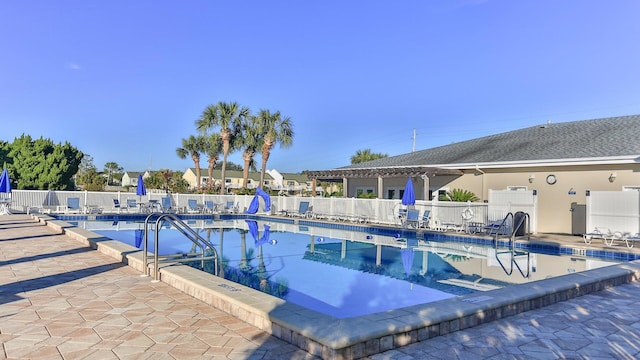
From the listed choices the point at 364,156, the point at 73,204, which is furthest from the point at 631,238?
the point at 364,156

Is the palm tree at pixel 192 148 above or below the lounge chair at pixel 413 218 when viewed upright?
above

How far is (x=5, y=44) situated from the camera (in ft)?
55.0

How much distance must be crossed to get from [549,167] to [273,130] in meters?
22.8

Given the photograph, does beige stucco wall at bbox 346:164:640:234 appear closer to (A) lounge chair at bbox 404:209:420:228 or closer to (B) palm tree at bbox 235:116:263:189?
(A) lounge chair at bbox 404:209:420:228

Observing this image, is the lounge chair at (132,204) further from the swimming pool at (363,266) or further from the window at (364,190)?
the window at (364,190)

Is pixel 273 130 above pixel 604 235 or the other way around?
above

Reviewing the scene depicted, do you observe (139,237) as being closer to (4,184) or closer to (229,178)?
(4,184)

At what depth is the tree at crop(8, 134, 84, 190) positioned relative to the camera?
30.4 m

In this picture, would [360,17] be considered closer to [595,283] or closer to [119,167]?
[595,283]

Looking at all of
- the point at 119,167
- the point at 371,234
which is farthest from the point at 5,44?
the point at 119,167

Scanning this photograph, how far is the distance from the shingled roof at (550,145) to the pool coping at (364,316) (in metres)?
10.8

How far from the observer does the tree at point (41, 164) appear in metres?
30.4

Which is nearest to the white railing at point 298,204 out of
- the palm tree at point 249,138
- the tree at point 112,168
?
the palm tree at point 249,138

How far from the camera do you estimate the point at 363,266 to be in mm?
10258
